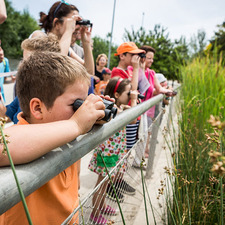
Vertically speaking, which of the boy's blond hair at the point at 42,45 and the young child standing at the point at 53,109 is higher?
the boy's blond hair at the point at 42,45

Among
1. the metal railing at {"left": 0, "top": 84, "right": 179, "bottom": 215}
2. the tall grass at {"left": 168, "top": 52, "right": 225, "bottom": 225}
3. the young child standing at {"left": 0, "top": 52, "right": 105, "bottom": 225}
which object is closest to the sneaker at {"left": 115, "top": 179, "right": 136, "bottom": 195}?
the tall grass at {"left": 168, "top": 52, "right": 225, "bottom": 225}

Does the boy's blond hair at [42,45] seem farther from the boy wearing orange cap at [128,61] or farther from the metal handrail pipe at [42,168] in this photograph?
the boy wearing orange cap at [128,61]

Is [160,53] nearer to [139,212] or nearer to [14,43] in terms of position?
[139,212]

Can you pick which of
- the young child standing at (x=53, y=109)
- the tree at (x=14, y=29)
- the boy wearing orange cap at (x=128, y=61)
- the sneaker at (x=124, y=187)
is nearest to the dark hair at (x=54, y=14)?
Answer: the boy wearing orange cap at (x=128, y=61)

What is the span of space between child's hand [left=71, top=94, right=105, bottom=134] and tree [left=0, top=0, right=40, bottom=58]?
40.6 metres

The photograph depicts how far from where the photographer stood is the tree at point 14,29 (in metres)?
36.3

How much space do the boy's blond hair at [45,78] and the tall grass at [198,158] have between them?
76 centimetres

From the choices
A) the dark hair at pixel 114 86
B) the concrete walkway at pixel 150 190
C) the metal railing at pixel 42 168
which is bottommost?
the concrete walkway at pixel 150 190

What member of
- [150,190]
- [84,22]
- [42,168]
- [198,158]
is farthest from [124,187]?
[84,22]

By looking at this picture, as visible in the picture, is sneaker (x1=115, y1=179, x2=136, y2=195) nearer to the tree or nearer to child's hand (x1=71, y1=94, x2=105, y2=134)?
child's hand (x1=71, y1=94, x2=105, y2=134)

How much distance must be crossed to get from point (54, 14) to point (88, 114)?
1.86 meters

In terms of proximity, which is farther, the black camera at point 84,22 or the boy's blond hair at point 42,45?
the black camera at point 84,22

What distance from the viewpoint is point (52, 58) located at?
110 centimetres

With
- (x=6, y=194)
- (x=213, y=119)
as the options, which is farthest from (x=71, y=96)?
(x=213, y=119)
